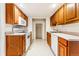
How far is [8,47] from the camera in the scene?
3832mm

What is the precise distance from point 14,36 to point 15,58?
300cm

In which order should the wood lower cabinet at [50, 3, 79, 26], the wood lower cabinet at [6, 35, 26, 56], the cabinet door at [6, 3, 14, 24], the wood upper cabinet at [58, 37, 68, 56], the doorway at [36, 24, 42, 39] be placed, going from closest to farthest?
the wood upper cabinet at [58, 37, 68, 56] → the wood lower cabinet at [50, 3, 79, 26] → the wood lower cabinet at [6, 35, 26, 56] → the cabinet door at [6, 3, 14, 24] → the doorway at [36, 24, 42, 39]

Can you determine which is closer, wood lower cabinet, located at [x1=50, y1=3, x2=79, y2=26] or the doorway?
wood lower cabinet, located at [x1=50, y1=3, x2=79, y2=26]

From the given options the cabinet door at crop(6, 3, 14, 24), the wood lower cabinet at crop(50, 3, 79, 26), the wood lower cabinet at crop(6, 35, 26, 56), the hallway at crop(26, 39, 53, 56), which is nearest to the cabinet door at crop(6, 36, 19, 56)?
the wood lower cabinet at crop(6, 35, 26, 56)

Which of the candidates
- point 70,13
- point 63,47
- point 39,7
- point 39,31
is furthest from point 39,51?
point 39,31

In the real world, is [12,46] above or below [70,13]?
below

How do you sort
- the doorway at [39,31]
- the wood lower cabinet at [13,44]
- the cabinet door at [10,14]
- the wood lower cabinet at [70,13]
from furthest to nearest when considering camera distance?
the doorway at [39,31], the cabinet door at [10,14], the wood lower cabinet at [13,44], the wood lower cabinet at [70,13]

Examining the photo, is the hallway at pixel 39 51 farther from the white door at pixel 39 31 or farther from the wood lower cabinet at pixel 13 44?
the white door at pixel 39 31

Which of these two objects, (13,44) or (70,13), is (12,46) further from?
(70,13)

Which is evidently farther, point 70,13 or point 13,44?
point 13,44

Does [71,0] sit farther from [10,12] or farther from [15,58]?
[10,12]

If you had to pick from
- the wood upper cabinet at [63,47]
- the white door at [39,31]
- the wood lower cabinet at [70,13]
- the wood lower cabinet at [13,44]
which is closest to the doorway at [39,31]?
the white door at [39,31]

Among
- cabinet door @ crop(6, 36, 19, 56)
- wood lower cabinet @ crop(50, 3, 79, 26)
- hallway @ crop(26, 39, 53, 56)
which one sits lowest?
hallway @ crop(26, 39, 53, 56)

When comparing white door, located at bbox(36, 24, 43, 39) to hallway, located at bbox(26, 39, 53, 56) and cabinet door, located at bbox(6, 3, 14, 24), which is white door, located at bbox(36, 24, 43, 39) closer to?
hallway, located at bbox(26, 39, 53, 56)
